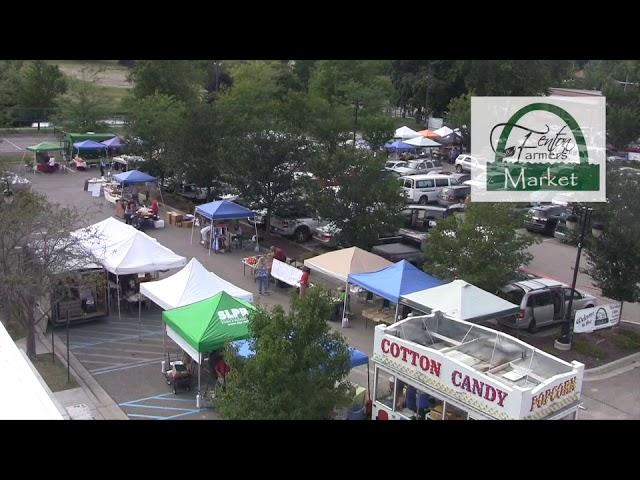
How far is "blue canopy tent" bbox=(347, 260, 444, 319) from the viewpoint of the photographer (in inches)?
569

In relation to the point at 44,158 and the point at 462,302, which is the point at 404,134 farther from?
the point at 462,302

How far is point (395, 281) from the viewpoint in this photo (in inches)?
579

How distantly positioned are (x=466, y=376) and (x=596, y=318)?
7.07 metres

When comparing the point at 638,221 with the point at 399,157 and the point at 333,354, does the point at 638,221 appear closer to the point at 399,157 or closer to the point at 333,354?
the point at 333,354

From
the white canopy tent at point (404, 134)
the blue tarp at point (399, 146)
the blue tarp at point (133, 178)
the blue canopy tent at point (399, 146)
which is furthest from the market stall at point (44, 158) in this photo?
the white canopy tent at point (404, 134)

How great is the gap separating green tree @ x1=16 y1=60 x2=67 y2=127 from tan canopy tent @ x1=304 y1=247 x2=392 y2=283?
40.0 metres

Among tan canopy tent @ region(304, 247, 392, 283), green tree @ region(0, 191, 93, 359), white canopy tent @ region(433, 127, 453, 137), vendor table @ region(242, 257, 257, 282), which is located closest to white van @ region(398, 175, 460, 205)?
vendor table @ region(242, 257, 257, 282)

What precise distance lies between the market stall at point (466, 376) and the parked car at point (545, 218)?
48.1 feet

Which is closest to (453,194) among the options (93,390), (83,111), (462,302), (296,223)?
(296,223)

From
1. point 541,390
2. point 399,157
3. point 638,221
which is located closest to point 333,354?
point 541,390

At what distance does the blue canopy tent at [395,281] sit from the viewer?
569 inches

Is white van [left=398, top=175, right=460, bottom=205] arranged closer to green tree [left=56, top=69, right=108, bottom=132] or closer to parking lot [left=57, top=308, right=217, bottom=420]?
parking lot [left=57, top=308, right=217, bottom=420]

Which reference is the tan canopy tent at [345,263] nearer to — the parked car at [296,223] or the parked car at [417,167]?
the parked car at [296,223]

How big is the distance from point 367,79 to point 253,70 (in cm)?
895
